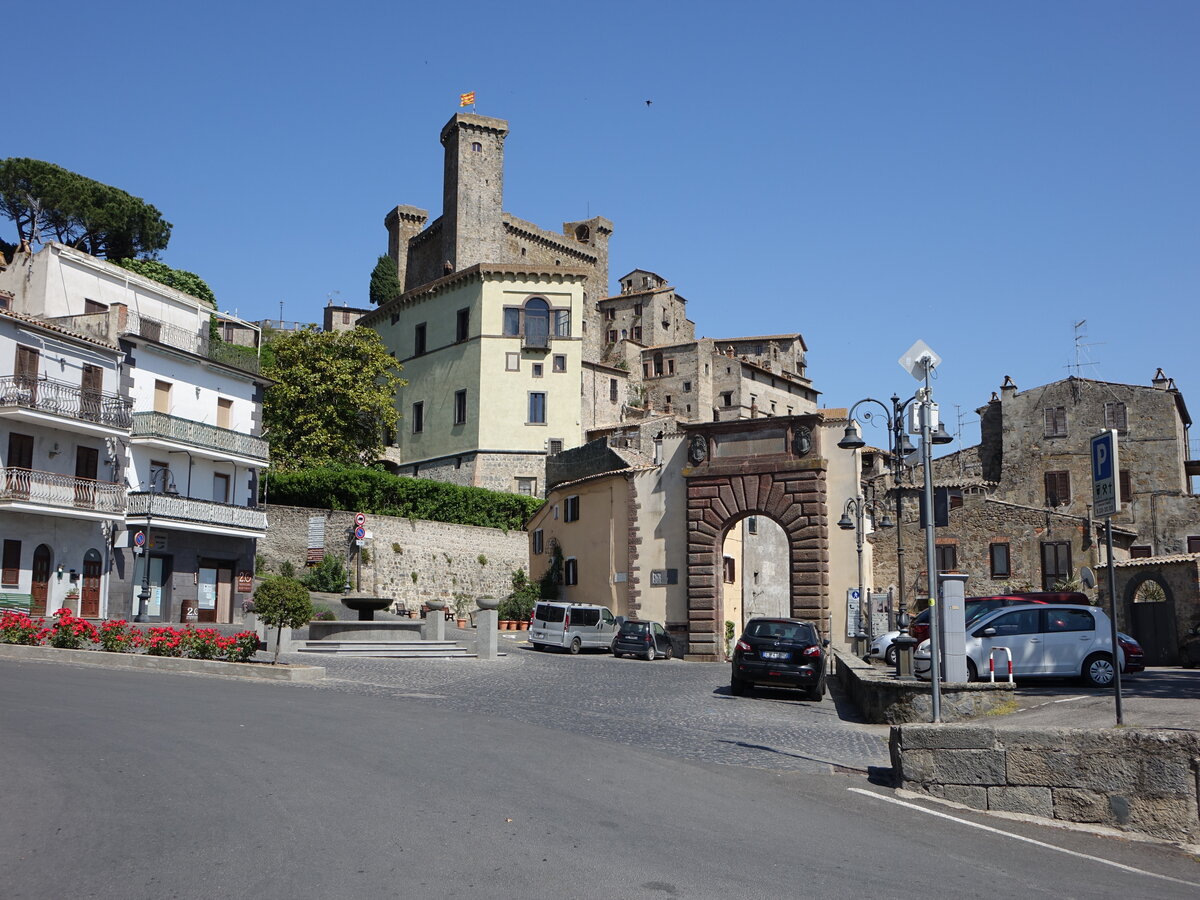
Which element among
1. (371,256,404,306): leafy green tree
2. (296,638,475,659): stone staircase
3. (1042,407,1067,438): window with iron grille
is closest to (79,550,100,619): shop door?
(296,638,475,659): stone staircase

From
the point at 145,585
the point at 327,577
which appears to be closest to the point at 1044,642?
the point at 145,585

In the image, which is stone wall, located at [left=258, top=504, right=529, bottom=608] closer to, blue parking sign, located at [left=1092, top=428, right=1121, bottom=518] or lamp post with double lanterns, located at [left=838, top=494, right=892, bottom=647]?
lamp post with double lanterns, located at [left=838, top=494, right=892, bottom=647]

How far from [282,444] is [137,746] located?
4463cm

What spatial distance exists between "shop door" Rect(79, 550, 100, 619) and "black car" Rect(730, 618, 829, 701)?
77.9ft

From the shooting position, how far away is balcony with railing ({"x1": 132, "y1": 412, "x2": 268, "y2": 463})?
37812mm

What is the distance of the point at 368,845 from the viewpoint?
7.05 meters

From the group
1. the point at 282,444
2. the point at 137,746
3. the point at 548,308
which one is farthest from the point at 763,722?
the point at 548,308

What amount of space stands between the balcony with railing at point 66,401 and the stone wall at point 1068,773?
31.3 meters

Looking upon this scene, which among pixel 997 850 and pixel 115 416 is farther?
pixel 115 416

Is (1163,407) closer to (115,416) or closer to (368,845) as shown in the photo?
(115,416)

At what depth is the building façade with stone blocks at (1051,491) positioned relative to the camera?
146 ft

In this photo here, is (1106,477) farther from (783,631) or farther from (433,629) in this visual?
(433,629)

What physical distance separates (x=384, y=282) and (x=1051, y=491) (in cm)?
5425

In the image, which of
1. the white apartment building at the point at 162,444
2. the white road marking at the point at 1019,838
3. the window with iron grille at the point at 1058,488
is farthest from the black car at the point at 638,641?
the window with iron grille at the point at 1058,488
